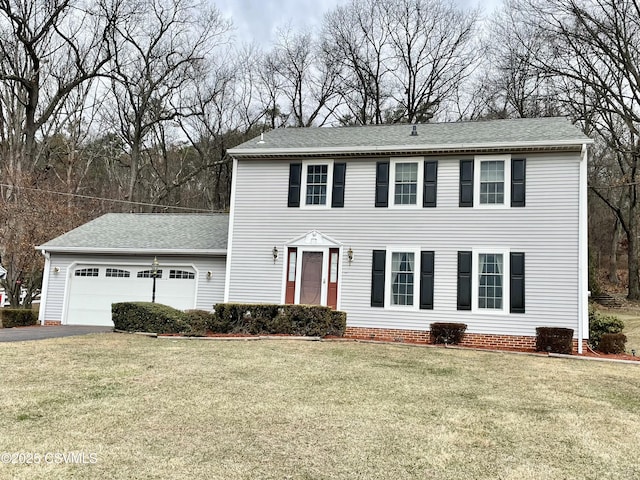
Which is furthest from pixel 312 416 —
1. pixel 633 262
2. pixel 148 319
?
pixel 633 262

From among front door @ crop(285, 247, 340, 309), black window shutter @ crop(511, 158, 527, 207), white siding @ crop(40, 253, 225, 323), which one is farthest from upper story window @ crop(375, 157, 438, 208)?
white siding @ crop(40, 253, 225, 323)

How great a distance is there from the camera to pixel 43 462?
4.51m

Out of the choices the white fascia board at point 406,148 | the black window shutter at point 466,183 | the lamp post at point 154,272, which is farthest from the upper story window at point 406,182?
the lamp post at point 154,272

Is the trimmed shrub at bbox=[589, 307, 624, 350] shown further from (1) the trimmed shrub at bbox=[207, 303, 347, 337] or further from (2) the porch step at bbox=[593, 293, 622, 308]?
(2) the porch step at bbox=[593, 293, 622, 308]

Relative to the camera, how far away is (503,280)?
42.7 feet

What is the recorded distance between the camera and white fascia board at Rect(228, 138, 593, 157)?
41.9 feet

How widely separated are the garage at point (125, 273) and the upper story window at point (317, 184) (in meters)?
3.12

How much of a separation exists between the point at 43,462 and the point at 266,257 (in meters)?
10.4

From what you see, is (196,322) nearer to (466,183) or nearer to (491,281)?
(491,281)

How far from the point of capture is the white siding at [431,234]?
12758 mm

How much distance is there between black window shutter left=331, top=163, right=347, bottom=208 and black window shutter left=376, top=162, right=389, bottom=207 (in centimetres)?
98

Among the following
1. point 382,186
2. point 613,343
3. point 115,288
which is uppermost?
point 382,186

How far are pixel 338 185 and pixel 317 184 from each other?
615 millimetres

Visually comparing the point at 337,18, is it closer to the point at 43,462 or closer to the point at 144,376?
the point at 144,376
